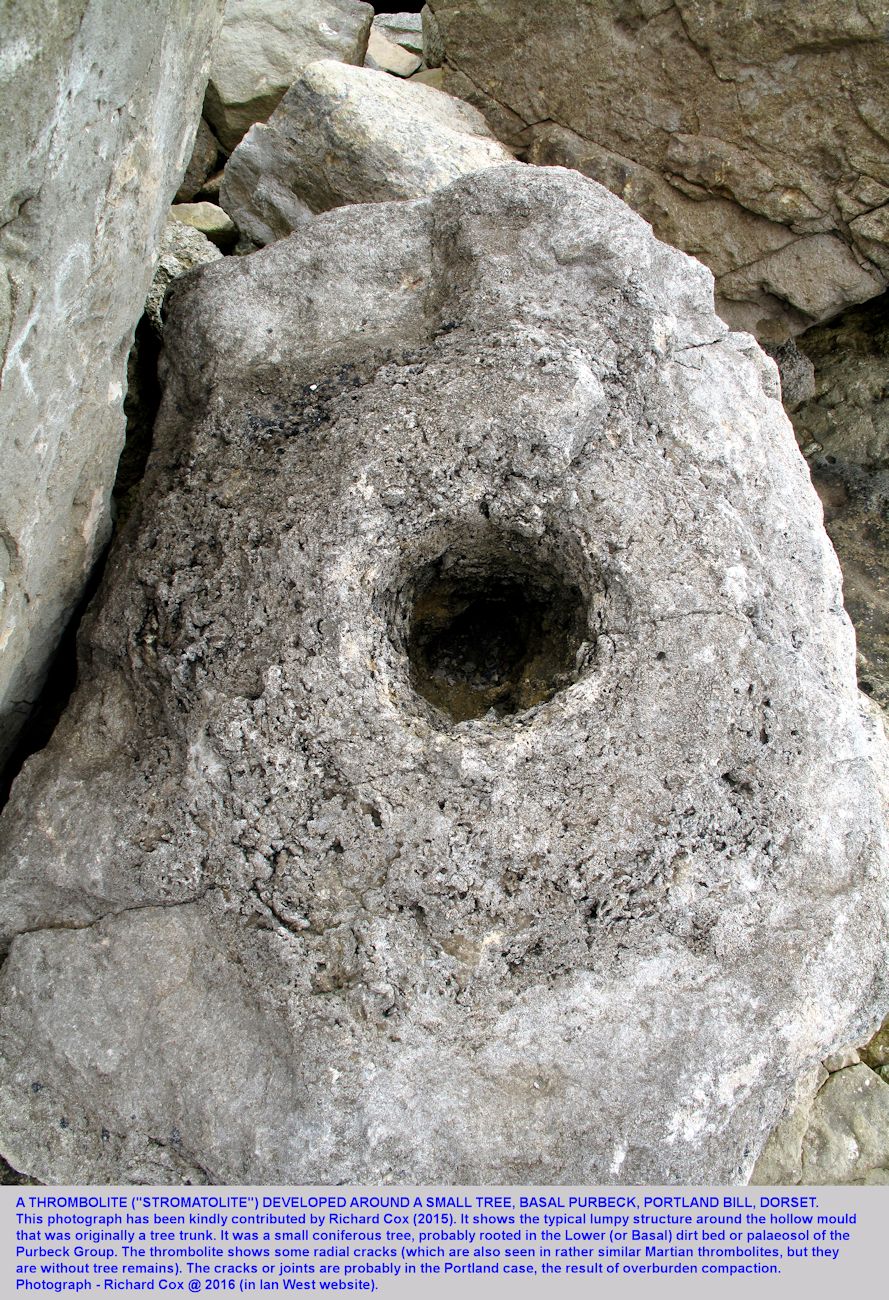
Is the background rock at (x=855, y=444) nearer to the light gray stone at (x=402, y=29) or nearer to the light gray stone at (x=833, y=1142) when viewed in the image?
the light gray stone at (x=833, y=1142)

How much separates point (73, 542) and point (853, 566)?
1.52 metres

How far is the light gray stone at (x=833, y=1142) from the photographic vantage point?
1453 mm

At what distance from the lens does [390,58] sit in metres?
2.57

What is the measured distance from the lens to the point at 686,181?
6.37 ft

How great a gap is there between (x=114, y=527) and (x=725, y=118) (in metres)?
1.36

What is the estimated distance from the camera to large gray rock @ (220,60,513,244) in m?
1.69

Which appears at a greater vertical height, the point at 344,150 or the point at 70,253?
the point at 344,150

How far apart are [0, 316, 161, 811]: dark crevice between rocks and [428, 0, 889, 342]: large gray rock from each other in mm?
942

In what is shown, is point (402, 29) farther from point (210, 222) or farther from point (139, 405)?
point (139, 405)

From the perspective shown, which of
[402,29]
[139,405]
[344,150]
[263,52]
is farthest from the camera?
[402,29]

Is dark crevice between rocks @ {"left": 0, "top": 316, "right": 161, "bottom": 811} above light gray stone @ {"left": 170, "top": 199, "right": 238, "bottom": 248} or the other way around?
the other way around

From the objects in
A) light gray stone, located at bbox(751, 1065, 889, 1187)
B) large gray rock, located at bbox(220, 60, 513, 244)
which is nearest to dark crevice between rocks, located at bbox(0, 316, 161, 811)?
large gray rock, located at bbox(220, 60, 513, 244)

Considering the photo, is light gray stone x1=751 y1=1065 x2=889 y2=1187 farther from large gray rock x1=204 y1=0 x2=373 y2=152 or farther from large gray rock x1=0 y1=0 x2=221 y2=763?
large gray rock x1=204 y1=0 x2=373 y2=152

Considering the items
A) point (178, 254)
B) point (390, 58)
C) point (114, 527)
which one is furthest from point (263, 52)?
point (114, 527)
